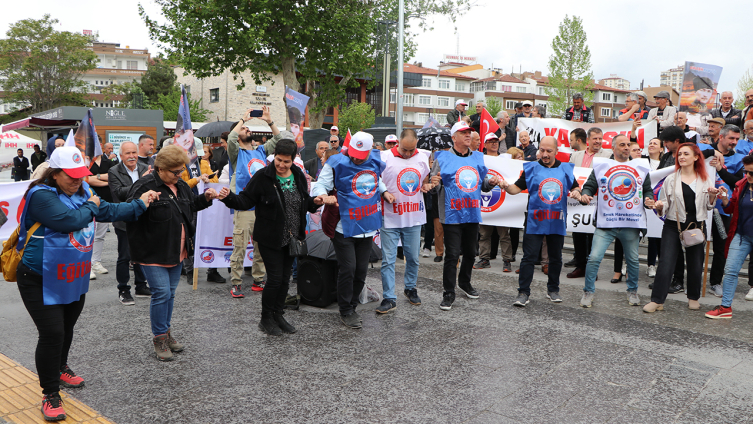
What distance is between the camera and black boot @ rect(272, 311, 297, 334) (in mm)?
5746

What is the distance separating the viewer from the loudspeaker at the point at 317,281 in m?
6.70

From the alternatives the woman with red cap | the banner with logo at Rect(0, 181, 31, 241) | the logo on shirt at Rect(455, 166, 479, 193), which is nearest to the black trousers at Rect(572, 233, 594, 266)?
the logo on shirt at Rect(455, 166, 479, 193)

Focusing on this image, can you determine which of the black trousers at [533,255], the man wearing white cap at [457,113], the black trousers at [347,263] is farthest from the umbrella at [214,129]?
the black trousers at [533,255]

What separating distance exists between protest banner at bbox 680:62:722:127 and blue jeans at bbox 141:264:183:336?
1006cm

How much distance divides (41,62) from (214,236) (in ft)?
176

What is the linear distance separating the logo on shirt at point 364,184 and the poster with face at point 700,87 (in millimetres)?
7769

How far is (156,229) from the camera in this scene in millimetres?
4820

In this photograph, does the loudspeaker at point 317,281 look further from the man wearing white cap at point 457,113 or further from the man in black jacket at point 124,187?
the man wearing white cap at point 457,113

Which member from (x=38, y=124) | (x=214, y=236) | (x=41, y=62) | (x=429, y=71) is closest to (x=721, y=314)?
(x=214, y=236)

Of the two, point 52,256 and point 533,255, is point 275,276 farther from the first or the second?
point 533,255

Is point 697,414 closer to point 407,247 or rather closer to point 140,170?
point 407,247

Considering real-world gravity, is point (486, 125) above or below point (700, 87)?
below

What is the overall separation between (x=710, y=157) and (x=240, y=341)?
19.6 feet

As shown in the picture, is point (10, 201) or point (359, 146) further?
point (10, 201)
